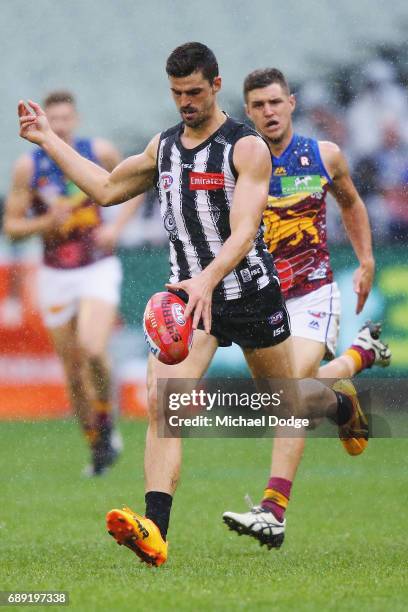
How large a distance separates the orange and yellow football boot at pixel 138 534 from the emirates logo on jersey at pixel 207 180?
123 centimetres

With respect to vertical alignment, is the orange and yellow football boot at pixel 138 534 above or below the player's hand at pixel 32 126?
below

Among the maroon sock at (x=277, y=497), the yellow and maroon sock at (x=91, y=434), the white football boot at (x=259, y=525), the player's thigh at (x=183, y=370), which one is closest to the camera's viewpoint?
the player's thigh at (x=183, y=370)

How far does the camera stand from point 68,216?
9.66 metres

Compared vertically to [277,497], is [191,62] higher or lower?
higher

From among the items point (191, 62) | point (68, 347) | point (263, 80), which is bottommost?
point (68, 347)

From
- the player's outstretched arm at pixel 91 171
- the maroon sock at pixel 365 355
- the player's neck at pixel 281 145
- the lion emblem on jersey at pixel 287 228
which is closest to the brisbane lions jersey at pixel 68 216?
the maroon sock at pixel 365 355

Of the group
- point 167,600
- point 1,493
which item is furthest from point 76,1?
point 167,600

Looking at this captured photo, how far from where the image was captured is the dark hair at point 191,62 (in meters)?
4.89

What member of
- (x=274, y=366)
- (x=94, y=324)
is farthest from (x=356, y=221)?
(x=94, y=324)

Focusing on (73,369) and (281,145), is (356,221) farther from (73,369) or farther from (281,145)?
(73,369)

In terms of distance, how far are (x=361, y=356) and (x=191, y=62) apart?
285 centimetres

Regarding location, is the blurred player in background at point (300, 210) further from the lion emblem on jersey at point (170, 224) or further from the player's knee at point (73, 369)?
the player's knee at point (73, 369)

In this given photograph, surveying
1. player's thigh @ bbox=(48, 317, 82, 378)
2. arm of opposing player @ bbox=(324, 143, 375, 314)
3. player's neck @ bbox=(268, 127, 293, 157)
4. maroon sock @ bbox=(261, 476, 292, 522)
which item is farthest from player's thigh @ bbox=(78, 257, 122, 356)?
maroon sock @ bbox=(261, 476, 292, 522)

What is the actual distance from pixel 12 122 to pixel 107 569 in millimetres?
10892
